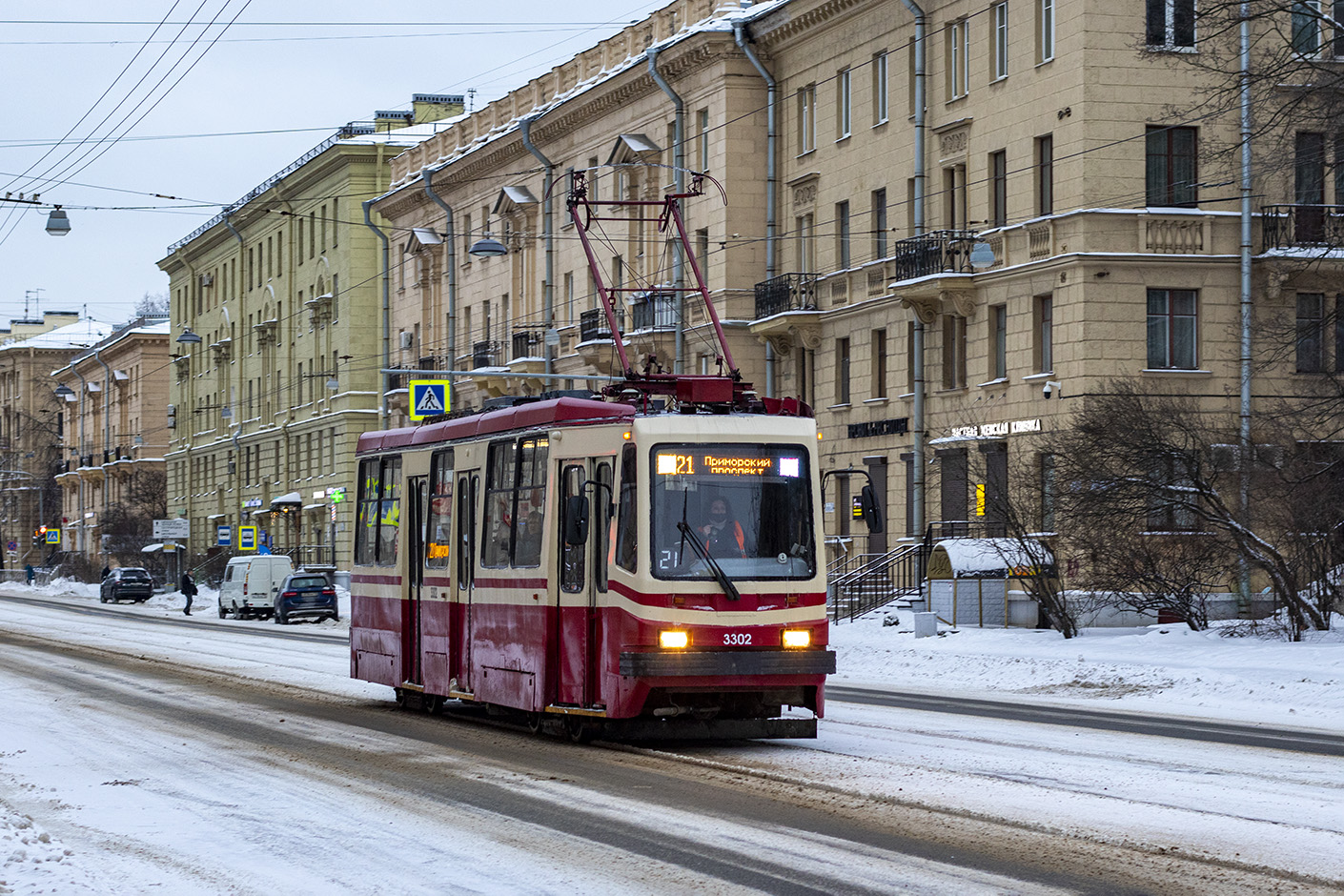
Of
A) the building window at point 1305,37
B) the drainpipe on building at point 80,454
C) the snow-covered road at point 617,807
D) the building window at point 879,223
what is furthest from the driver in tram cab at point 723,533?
the drainpipe on building at point 80,454

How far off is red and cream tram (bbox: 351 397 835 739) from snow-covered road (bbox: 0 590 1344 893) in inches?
20.1

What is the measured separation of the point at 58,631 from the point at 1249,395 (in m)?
27.2

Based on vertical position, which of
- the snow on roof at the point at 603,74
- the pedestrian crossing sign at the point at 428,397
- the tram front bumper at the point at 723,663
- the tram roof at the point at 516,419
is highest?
the snow on roof at the point at 603,74

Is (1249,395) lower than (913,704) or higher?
higher

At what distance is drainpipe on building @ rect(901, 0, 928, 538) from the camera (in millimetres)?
43562

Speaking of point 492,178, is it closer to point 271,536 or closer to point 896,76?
point 896,76

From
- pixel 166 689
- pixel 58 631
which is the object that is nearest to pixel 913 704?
pixel 166 689

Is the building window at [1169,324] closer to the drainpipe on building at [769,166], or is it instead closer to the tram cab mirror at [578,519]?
the drainpipe on building at [769,166]

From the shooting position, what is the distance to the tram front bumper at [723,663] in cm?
1574

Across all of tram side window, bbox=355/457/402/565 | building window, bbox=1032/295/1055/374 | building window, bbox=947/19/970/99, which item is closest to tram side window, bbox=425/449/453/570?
tram side window, bbox=355/457/402/565

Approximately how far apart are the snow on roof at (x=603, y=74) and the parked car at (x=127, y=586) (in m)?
19.8

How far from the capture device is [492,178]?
65.6 meters

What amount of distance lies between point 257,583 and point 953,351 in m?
28.1

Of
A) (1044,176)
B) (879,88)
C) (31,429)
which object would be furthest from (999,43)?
(31,429)
